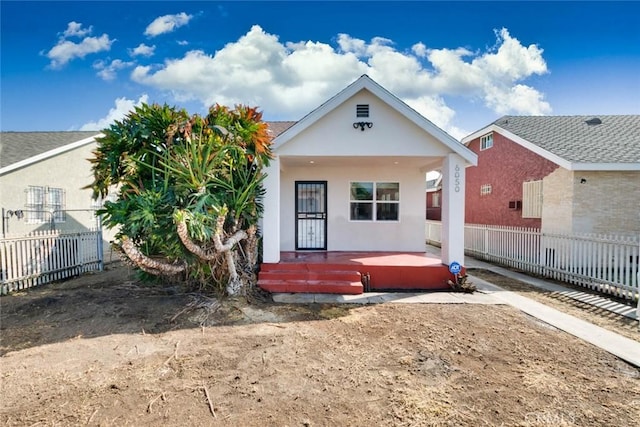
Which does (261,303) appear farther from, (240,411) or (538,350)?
(538,350)

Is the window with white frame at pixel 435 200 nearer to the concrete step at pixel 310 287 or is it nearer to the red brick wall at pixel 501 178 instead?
the red brick wall at pixel 501 178

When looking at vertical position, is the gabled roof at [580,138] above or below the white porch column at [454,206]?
above

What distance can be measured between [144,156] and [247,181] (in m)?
2.25

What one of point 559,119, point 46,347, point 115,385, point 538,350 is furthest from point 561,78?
point 46,347

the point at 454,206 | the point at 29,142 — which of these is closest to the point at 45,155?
the point at 29,142

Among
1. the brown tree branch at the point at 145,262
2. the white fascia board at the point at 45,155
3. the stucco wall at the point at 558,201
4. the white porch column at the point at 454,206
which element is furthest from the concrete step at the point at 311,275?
the white fascia board at the point at 45,155

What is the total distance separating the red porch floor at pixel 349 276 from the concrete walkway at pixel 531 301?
0.76 ft

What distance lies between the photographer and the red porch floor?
755cm

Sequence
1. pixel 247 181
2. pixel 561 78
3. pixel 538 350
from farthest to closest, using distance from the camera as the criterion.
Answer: pixel 561 78 < pixel 247 181 < pixel 538 350

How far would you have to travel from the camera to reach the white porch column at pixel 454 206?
26.3 ft

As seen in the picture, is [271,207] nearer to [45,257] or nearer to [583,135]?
[45,257]

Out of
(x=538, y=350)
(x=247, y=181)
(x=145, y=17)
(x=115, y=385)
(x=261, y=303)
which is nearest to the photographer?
(x=115, y=385)

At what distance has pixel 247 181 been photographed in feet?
24.0

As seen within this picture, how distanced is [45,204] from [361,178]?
12.5 meters
